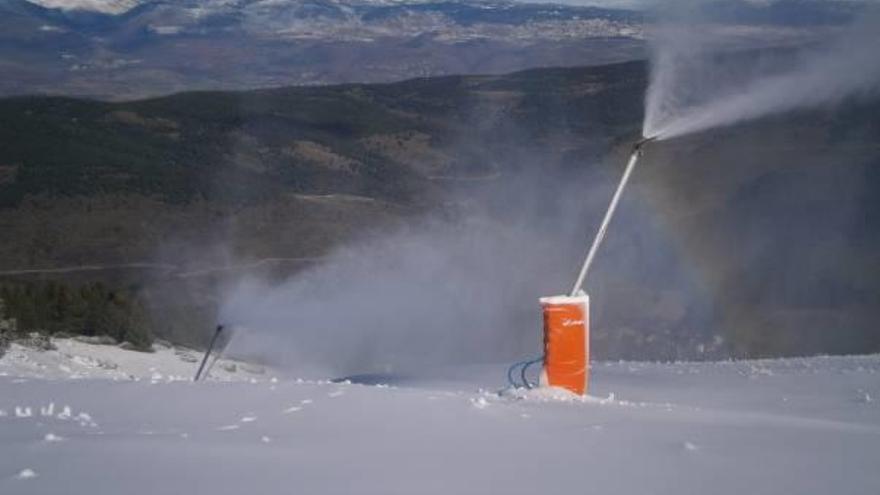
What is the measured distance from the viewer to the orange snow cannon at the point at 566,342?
796 cm

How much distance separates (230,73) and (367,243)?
84082 millimetres

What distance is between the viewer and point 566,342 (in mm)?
8023

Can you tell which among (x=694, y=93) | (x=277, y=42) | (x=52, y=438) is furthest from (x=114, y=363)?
(x=277, y=42)

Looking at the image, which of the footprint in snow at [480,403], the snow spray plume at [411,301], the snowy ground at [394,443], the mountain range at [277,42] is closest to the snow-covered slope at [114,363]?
the snow spray plume at [411,301]

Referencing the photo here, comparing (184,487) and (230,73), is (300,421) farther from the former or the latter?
(230,73)

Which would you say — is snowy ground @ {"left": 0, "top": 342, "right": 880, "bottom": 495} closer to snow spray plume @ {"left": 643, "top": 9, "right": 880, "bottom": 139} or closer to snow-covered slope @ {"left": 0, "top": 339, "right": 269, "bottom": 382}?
snow spray plume @ {"left": 643, "top": 9, "right": 880, "bottom": 139}

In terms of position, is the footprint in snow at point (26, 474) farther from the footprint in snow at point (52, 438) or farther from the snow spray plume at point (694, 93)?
the snow spray plume at point (694, 93)

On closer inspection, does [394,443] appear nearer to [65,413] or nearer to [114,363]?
[65,413]

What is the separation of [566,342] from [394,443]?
7.94 feet

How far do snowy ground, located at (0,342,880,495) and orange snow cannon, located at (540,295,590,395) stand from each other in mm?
348

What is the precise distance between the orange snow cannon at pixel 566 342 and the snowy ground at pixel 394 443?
348mm

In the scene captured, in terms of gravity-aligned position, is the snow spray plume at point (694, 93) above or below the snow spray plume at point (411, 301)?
above

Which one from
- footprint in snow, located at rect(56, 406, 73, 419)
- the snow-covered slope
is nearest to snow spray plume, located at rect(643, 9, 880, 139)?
footprint in snow, located at rect(56, 406, 73, 419)

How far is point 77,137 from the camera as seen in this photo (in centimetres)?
6219
